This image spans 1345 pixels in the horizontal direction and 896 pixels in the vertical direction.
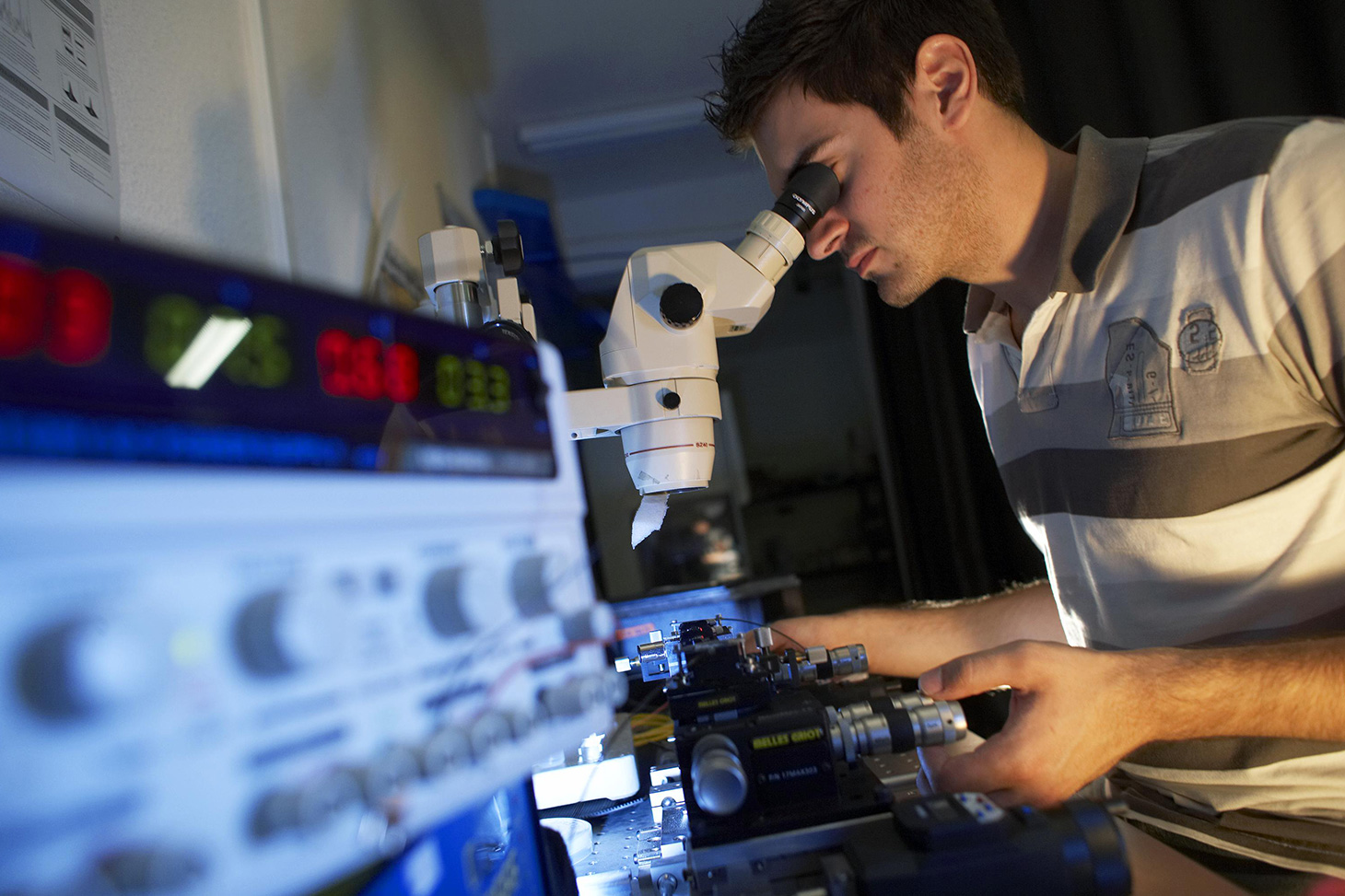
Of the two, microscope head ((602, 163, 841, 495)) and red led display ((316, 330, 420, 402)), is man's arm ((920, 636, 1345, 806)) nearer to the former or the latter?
microscope head ((602, 163, 841, 495))

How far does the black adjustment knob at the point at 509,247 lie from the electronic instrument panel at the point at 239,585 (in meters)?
0.41

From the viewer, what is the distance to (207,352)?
0.31 m

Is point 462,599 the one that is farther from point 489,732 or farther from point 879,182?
point 879,182

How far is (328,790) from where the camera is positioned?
0.32m

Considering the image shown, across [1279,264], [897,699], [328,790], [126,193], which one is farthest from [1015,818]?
[126,193]

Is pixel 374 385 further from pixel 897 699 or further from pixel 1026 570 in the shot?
pixel 1026 570

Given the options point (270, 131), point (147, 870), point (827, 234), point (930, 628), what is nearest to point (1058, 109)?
point (827, 234)

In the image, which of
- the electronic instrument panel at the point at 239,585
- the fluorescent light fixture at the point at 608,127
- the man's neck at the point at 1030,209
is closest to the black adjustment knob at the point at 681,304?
the electronic instrument panel at the point at 239,585

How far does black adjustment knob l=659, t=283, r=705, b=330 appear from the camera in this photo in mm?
728

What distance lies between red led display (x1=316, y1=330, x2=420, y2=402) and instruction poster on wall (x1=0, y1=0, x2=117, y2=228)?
14.1 inches

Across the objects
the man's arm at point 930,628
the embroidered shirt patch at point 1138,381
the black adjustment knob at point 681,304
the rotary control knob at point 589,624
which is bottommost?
the man's arm at point 930,628

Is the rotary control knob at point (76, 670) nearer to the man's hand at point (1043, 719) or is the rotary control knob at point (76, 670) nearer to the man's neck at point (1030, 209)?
the man's hand at point (1043, 719)

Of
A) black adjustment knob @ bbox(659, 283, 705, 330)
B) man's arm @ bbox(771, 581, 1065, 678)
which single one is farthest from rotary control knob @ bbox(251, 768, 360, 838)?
man's arm @ bbox(771, 581, 1065, 678)

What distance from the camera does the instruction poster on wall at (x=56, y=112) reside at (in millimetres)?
584
